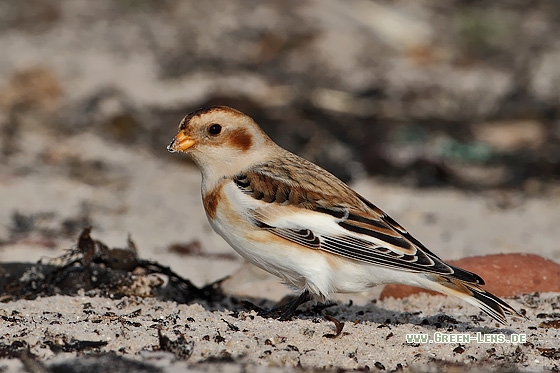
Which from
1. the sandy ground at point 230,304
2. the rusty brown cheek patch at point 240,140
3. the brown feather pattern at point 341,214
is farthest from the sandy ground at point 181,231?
the rusty brown cheek patch at point 240,140

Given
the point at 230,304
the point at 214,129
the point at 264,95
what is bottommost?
the point at 230,304

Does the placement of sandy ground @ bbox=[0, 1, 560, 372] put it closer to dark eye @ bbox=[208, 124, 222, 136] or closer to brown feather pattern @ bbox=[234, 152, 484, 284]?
brown feather pattern @ bbox=[234, 152, 484, 284]

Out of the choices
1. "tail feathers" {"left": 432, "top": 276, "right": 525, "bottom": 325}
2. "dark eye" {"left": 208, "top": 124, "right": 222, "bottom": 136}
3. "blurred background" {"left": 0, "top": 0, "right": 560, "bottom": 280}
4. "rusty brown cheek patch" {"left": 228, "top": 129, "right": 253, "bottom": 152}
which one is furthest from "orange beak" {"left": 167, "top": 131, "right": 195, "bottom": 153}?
"blurred background" {"left": 0, "top": 0, "right": 560, "bottom": 280}

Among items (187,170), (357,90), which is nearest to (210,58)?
(357,90)

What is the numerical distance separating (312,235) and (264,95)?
→ 232 inches

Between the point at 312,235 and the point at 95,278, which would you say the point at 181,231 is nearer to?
the point at 95,278

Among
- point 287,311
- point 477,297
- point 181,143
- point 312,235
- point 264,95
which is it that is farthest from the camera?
point 264,95

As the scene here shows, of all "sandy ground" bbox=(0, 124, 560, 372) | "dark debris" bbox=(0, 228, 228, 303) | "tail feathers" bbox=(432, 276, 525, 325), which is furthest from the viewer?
"dark debris" bbox=(0, 228, 228, 303)

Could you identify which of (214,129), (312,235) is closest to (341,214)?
(312,235)

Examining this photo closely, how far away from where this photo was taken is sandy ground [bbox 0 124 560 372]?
3.95m

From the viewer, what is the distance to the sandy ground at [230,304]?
13.0 ft

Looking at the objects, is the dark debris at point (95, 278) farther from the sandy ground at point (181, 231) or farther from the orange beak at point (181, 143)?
the orange beak at point (181, 143)

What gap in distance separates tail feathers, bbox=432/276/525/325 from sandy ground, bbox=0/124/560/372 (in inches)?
6.2

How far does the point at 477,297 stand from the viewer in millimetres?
4328
